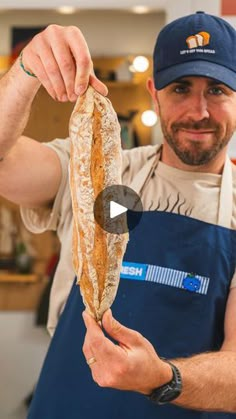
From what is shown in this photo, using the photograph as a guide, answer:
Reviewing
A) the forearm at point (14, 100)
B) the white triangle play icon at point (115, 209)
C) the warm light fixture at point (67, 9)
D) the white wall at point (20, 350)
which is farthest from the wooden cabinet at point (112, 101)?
the white triangle play icon at point (115, 209)

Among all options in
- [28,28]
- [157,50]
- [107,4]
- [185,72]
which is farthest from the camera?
[28,28]

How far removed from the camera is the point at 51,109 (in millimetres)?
3256

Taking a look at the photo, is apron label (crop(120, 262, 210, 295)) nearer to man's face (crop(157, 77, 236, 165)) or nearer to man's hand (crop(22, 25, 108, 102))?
man's face (crop(157, 77, 236, 165))

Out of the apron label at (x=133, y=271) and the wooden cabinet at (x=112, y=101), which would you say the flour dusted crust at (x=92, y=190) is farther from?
the wooden cabinet at (x=112, y=101)

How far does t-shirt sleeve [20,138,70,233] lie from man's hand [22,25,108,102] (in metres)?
0.42

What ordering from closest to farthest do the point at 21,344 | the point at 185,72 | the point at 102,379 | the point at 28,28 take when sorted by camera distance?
1. the point at 102,379
2. the point at 185,72
3. the point at 28,28
4. the point at 21,344

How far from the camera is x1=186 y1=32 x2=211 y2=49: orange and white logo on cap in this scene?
1.27 metres

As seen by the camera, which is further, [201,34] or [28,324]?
[28,324]

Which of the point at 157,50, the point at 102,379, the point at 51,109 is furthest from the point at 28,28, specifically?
the point at 102,379

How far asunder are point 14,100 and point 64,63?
0.22 m

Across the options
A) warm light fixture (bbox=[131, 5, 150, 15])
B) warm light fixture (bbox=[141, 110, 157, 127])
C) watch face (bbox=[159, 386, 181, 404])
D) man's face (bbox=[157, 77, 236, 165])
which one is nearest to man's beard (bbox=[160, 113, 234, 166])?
man's face (bbox=[157, 77, 236, 165])

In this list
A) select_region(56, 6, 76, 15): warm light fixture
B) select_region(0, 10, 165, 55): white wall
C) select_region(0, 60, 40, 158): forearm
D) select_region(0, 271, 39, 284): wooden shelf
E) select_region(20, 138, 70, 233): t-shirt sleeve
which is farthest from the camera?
select_region(0, 271, 39, 284): wooden shelf

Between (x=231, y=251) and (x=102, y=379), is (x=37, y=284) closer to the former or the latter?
(x=231, y=251)

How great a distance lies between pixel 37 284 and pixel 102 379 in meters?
2.65
